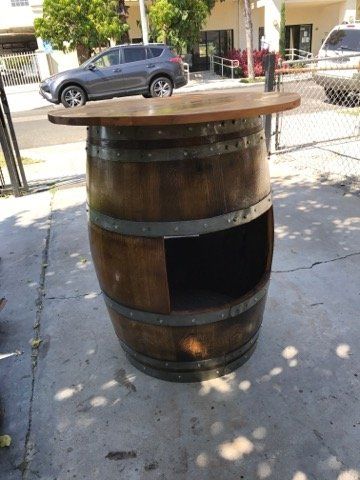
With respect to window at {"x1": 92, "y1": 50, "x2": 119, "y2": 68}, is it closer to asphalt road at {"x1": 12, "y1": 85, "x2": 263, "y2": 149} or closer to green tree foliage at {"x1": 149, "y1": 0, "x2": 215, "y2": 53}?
asphalt road at {"x1": 12, "y1": 85, "x2": 263, "y2": 149}

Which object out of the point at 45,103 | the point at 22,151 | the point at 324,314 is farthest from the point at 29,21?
the point at 324,314

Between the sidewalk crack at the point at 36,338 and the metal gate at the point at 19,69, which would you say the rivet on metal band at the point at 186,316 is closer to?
the sidewalk crack at the point at 36,338

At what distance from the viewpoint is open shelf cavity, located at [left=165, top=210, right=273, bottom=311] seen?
254 cm

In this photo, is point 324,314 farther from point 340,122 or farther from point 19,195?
point 340,122

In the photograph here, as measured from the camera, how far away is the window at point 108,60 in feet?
44.8

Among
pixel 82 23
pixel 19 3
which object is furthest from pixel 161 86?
pixel 19 3

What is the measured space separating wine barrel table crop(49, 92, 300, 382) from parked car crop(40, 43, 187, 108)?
12396 millimetres

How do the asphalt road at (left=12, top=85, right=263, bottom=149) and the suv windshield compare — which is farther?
the suv windshield

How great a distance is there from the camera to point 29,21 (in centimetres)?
2659

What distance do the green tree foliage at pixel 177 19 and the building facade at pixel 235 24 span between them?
409 centimetres

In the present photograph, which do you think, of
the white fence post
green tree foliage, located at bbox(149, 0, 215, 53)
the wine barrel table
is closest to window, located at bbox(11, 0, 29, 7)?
the white fence post

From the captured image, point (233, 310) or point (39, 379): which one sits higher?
point (233, 310)

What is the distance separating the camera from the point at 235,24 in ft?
84.6

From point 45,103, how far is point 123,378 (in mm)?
18090
